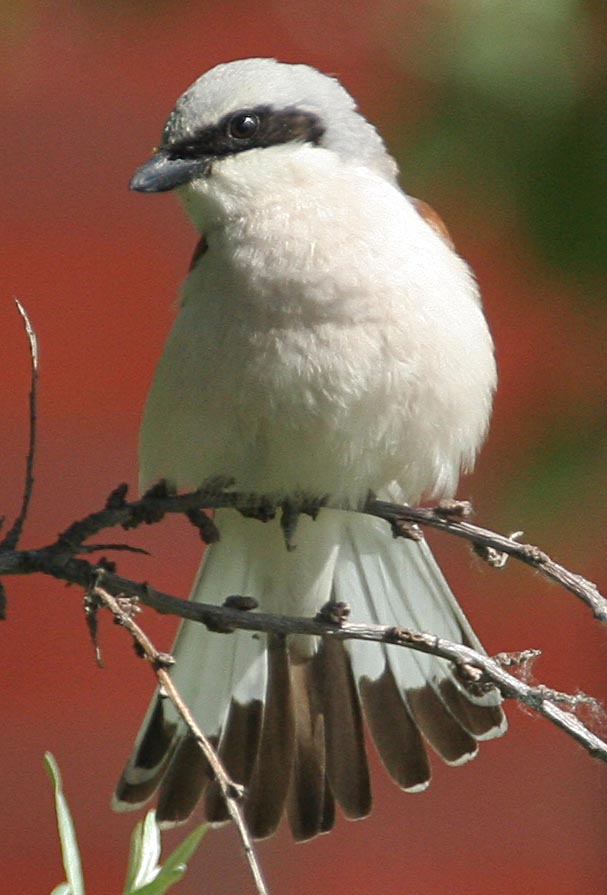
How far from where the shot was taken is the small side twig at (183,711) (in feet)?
2.93

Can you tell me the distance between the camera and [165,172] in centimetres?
136

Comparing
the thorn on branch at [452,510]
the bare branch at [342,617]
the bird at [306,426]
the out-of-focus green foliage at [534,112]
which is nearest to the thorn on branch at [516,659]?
the bare branch at [342,617]

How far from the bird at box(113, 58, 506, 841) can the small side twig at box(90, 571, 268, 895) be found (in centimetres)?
34

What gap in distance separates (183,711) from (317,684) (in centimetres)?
70

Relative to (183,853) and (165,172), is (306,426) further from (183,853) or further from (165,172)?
(183,853)

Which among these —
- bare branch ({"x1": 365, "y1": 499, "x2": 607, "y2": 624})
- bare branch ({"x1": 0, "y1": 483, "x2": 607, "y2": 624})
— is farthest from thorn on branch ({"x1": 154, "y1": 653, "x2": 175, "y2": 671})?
bare branch ({"x1": 365, "y1": 499, "x2": 607, "y2": 624})

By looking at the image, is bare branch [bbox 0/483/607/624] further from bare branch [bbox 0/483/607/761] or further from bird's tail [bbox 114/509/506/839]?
bird's tail [bbox 114/509/506/839]

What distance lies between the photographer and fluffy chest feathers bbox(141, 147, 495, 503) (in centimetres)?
131

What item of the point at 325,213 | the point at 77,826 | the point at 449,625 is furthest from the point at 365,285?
the point at 77,826

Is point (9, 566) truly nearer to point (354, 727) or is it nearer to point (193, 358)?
point (193, 358)

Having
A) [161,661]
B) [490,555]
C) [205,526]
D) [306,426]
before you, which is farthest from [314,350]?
[161,661]

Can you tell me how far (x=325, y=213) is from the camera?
1409 millimetres

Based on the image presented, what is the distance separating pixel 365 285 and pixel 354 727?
0.53 meters

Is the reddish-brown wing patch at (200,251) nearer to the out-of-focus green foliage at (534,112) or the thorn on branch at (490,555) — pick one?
the thorn on branch at (490,555)
